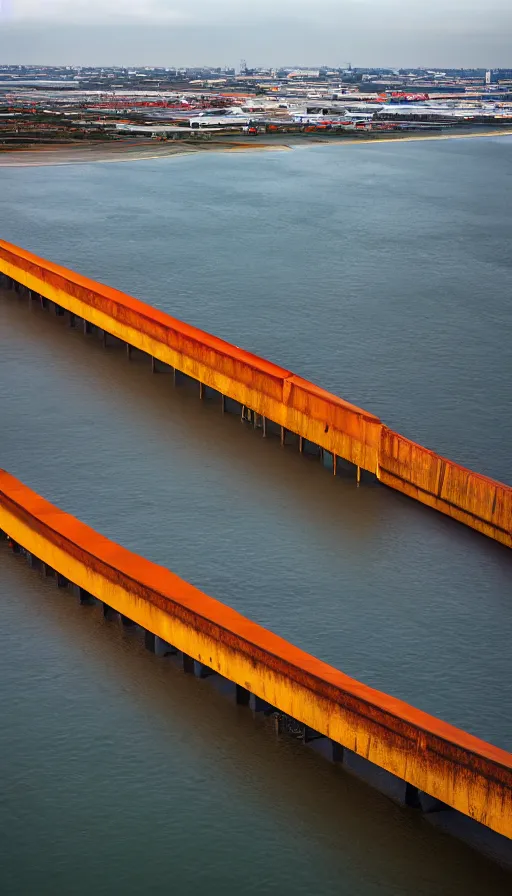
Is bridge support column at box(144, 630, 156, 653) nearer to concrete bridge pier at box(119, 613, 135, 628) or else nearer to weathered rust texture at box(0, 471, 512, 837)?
weathered rust texture at box(0, 471, 512, 837)

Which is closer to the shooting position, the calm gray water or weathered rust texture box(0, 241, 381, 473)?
the calm gray water

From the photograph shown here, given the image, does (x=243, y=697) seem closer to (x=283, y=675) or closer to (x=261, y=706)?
(x=261, y=706)

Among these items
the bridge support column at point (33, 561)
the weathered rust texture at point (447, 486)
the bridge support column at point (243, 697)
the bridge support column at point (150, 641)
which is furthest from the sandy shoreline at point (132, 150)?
the bridge support column at point (243, 697)

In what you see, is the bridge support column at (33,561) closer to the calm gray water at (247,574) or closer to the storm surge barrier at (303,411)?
the calm gray water at (247,574)

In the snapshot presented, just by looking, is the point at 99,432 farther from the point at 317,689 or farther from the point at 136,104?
the point at 136,104

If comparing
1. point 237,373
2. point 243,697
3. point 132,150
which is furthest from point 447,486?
point 132,150

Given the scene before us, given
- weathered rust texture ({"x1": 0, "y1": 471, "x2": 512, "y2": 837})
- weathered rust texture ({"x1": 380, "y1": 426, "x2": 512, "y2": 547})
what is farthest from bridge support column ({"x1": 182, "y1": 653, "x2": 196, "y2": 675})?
weathered rust texture ({"x1": 380, "y1": 426, "x2": 512, "y2": 547})

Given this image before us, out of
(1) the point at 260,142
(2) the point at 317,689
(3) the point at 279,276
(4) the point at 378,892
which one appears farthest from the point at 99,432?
(1) the point at 260,142
